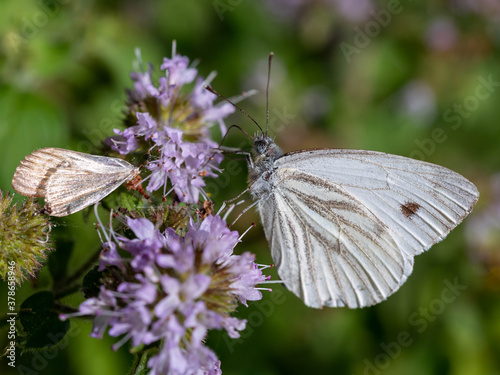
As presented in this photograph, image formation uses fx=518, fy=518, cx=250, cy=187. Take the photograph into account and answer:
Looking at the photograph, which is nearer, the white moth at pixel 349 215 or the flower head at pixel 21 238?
the flower head at pixel 21 238

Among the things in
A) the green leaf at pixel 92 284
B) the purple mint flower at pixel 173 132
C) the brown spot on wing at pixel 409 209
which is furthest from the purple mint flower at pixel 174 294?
the brown spot on wing at pixel 409 209

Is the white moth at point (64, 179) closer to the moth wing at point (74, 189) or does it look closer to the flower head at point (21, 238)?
the moth wing at point (74, 189)

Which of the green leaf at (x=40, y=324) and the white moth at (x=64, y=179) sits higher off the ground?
the white moth at (x=64, y=179)

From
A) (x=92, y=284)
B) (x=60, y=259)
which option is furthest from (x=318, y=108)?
(x=92, y=284)

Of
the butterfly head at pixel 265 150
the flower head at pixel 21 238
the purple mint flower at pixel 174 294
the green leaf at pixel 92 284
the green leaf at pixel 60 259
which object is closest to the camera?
the purple mint flower at pixel 174 294

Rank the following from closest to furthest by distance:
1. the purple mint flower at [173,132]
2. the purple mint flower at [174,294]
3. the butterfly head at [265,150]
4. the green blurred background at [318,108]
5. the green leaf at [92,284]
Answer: the purple mint flower at [174,294] < the green leaf at [92,284] < the purple mint flower at [173,132] < the butterfly head at [265,150] < the green blurred background at [318,108]

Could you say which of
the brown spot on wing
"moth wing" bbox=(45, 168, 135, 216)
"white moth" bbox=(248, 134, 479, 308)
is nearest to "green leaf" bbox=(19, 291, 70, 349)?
"moth wing" bbox=(45, 168, 135, 216)

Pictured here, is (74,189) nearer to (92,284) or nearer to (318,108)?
(92,284)

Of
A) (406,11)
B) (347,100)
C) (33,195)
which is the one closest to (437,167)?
(33,195)

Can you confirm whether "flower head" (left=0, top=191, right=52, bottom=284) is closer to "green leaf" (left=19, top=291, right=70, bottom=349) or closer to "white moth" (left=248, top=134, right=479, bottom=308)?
"green leaf" (left=19, top=291, right=70, bottom=349)

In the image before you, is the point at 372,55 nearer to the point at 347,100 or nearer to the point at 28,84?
the point at 347,100
